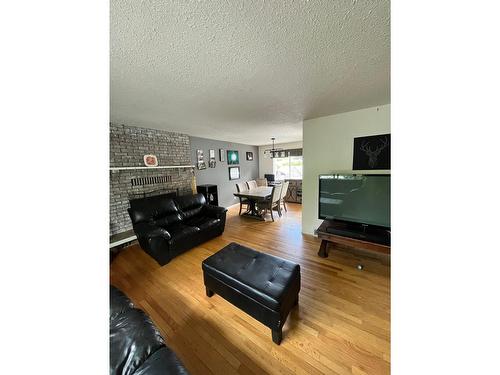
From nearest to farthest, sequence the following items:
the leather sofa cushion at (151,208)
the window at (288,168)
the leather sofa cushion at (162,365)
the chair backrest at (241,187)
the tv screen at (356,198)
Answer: the leather sofa cushion at (162,365)
the tv screen at (356,198)
the leather sofa cushion at (151,208)
the chair backrest at (241,187)
the window at (288,168)

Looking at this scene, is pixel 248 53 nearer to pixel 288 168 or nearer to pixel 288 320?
pixel 288 320

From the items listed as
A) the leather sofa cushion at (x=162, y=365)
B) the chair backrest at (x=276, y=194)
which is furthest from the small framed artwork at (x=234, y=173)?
the leather sofa cushion at (x=162, y=365)

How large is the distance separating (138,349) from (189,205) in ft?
9.05

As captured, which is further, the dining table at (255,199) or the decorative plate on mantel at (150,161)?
the dining table at (255,199)

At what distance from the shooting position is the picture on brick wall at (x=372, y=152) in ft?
8.01

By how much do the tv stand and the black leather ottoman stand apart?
39.1 inches

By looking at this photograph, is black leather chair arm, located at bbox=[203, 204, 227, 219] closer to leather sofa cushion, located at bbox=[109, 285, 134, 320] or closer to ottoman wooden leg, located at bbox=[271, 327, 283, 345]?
leather sofa cushion, located at bbox=[109, 285, 134, 320]

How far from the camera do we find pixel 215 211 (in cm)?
346

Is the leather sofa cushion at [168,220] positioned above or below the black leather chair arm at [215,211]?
below

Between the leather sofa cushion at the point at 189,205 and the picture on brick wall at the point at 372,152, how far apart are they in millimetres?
2972

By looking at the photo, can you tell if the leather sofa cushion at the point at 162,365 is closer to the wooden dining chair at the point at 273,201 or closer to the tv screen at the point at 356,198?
the tv screen at the point at 356,198
